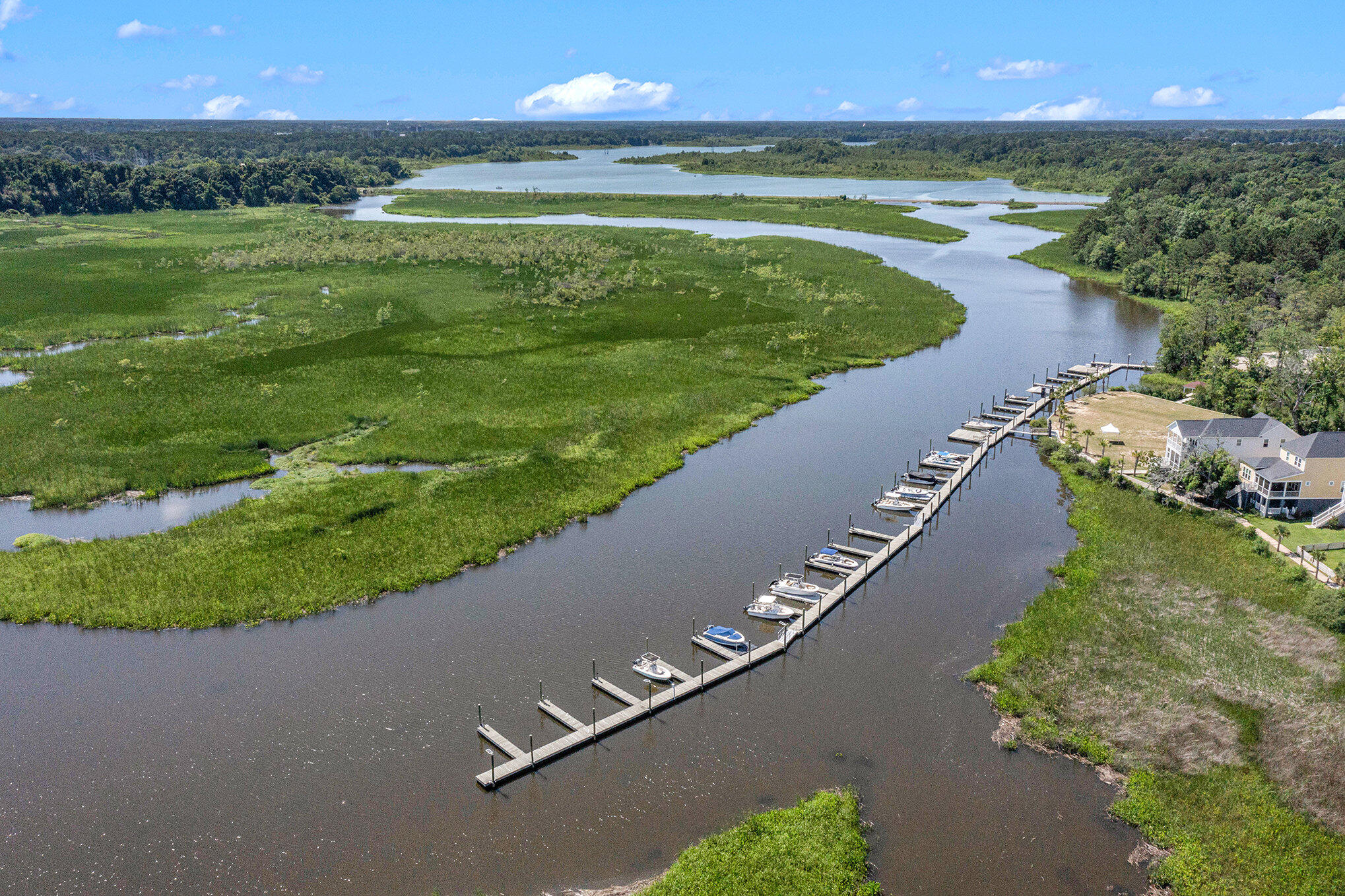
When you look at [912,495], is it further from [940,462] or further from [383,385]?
[383,385]

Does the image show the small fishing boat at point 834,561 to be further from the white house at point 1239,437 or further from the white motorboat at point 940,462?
the white house at point 1239,437

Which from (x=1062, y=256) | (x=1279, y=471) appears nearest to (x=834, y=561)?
(x=1279, y=471)

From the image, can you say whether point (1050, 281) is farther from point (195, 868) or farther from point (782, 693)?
point (195, 868)

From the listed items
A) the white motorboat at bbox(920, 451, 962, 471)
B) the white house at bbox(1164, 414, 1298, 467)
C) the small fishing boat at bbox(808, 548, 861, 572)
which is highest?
the white house at bbox(1164, 414, 1298, 467)

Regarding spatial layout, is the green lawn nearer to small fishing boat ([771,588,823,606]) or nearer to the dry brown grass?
the dry brown grass

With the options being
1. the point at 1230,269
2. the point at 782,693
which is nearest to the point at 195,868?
the point at 782,693

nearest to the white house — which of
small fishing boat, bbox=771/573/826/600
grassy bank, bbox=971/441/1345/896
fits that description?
grassy bank, bbox=971/441/1345/896
